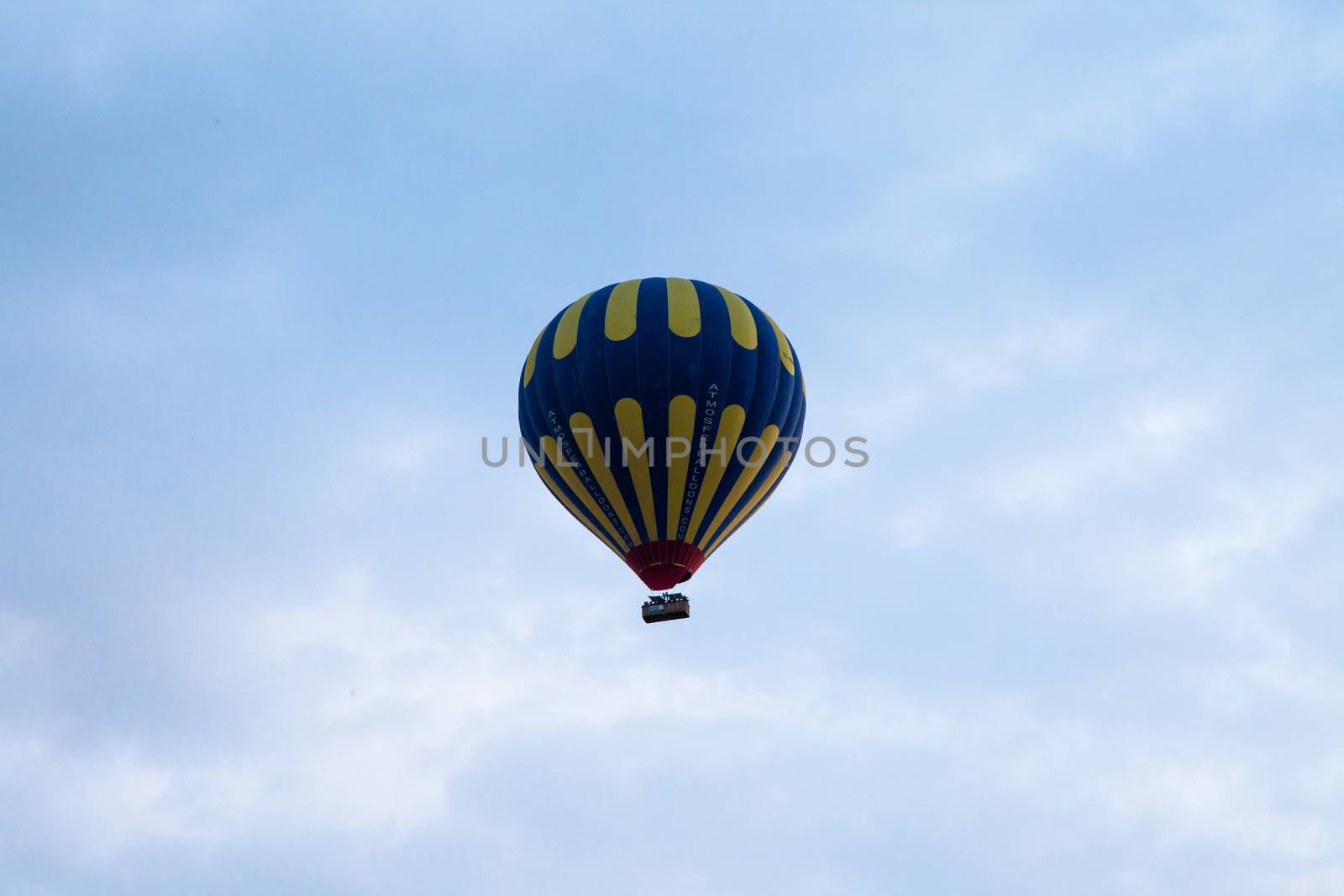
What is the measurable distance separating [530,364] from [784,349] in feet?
18.2

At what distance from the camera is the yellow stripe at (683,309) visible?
40.6 meters

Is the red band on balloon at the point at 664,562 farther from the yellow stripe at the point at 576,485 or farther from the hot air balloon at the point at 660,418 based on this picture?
the yellow stripe at the point at 576,485

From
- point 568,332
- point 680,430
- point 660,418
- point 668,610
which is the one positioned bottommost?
point 668,610

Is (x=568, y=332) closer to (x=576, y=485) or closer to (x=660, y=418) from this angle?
(x=660, y=418)

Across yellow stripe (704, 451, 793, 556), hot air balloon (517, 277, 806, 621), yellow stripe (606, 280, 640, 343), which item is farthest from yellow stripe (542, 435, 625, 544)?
yellow stripe (606, 280, 640, 343)

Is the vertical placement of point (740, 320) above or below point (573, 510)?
above

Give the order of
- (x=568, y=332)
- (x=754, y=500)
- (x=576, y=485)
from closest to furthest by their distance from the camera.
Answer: (x=576, y=485), (x=568, y=332), (x=754, y=500)

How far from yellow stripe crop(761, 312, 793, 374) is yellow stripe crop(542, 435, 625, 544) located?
5.07m

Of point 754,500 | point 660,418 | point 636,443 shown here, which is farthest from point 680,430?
point 754,500

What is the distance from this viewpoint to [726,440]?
4041cm

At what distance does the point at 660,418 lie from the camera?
40.1 meters

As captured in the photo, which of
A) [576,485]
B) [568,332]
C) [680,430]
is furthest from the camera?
[568,332]

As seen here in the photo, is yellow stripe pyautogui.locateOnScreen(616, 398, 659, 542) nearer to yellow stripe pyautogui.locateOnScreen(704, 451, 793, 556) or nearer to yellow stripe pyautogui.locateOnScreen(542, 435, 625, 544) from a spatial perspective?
yellow stripe pyautogui.locateOnScreen(542, 435, 625, 544)

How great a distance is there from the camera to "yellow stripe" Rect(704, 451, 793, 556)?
41.5 metres
